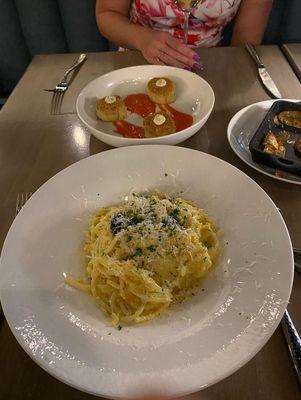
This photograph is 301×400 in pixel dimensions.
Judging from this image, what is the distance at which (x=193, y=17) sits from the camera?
1821 millimetres

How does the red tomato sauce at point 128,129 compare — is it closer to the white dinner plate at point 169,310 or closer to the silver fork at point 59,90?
the white dinner plate at point 169,310

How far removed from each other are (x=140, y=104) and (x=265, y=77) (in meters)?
0.58

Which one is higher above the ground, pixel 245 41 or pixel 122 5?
pixel 122 5

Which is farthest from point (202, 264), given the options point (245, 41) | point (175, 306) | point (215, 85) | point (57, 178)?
point (245, 41)

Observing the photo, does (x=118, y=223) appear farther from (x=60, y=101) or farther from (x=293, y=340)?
(x=60, y=101)

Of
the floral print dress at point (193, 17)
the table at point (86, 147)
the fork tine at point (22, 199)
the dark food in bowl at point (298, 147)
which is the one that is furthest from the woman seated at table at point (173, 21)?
the fork tine at point (22, 199)

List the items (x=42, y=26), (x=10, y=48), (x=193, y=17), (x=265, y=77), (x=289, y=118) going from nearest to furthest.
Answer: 1. (x=289, y=118)
2. (x=265, y=77)
3. (x=193, y=17)
4. (x=42, y=26)
5. (x=10, y=48)

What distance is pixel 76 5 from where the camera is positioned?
7.59 ft

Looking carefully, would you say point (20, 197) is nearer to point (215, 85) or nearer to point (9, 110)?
point (9, 110)

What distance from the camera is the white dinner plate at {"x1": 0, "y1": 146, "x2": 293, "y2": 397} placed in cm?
66

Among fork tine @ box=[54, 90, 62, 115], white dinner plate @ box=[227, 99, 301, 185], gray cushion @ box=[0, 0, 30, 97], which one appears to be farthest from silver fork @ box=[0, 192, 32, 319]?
gray cushion @ box=[0, 0, 30, 97]

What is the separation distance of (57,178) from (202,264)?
0.48 meters

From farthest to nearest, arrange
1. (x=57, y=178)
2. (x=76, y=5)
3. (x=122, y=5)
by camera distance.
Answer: (x=76, y=5), (x=122, y=5), (x=57, y=178)

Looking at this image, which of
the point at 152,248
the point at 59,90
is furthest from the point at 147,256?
the point at 59,90
